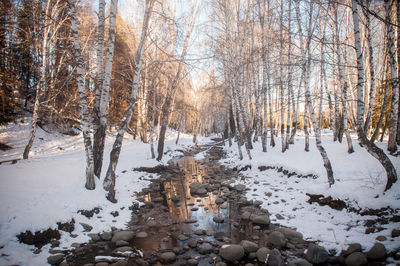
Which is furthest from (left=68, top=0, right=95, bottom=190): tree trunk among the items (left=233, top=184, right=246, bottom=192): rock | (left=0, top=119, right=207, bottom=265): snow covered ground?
(left=233, top=184, right=246, bottom=192): rock

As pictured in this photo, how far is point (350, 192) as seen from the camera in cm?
571

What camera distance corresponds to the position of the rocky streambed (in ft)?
12.7

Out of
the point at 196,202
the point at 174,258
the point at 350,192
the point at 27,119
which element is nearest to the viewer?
the point at 174,258

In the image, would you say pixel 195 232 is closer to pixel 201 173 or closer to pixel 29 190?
pixel 29 190

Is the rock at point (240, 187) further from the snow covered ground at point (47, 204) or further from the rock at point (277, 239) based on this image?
the snow covered ground at point (47, 204)

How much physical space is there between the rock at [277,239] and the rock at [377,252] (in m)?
1.48

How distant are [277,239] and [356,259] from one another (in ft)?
4.66

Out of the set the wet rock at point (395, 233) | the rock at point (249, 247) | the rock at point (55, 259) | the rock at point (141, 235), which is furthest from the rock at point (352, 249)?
the rock at point (55, 259)

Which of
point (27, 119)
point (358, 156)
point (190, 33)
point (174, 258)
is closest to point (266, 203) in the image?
point (174, 258)

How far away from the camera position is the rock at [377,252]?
138 inches

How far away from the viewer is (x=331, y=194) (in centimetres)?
602

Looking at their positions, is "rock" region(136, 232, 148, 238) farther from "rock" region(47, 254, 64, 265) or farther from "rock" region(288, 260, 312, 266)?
"rock" region(288, 260, 312, 266)

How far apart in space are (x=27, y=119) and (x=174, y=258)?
58.3ft

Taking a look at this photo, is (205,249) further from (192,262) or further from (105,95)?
(105,95)
